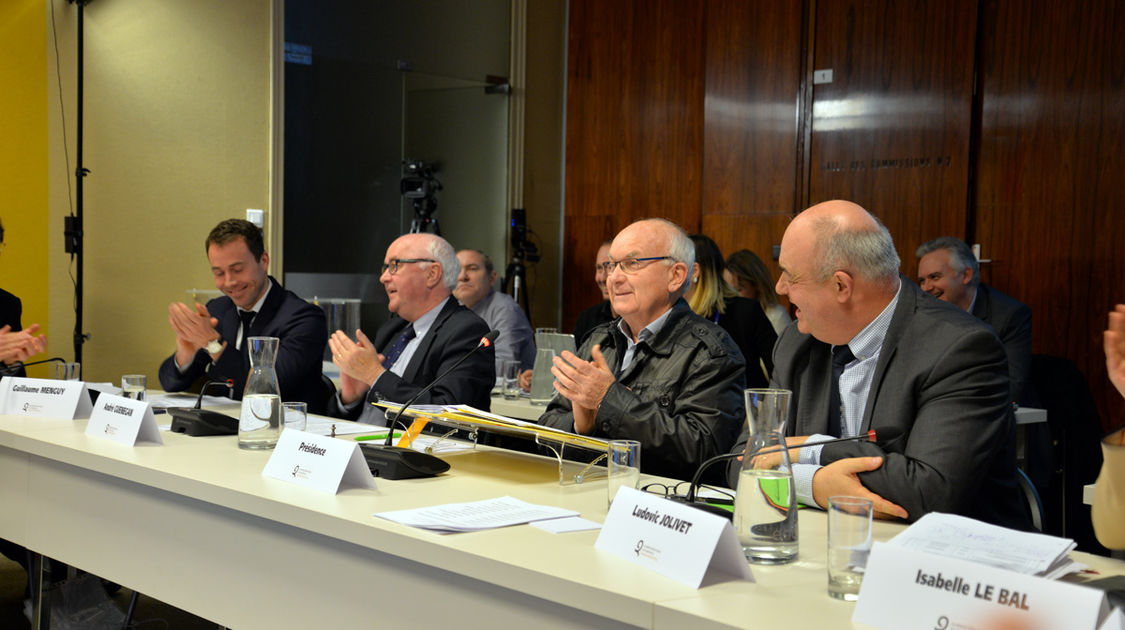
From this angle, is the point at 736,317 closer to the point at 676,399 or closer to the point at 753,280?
the point at 753,280

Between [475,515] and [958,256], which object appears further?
[958,256]

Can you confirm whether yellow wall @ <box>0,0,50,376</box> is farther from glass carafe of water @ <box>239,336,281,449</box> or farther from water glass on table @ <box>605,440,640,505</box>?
water glass on table @ <box>605,440,640,505</box>

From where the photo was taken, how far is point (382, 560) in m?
1.55

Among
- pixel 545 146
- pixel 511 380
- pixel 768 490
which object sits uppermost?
pixel 545 146

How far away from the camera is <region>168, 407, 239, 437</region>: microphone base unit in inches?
96.0

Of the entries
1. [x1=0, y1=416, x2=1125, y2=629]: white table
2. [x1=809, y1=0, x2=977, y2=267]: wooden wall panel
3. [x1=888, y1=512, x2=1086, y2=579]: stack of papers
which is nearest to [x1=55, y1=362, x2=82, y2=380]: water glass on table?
[x1=0, y1=416, x2=1125, y2=629]: white table

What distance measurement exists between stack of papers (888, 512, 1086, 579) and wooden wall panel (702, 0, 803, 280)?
467 cm

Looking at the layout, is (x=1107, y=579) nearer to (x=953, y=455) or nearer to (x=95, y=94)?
(x=953, y=455)

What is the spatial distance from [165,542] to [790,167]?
470 centimetres

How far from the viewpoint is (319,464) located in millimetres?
1839

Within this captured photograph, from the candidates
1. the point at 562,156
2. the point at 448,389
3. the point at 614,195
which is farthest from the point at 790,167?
the point at 448,389

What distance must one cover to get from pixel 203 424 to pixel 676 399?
1159 millimetres

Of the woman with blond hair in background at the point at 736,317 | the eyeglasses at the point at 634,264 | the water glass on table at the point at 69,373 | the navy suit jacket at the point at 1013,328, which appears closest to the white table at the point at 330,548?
the water glass on table at the point at 69,373

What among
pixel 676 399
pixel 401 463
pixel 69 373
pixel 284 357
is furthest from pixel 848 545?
pixel 284 357
